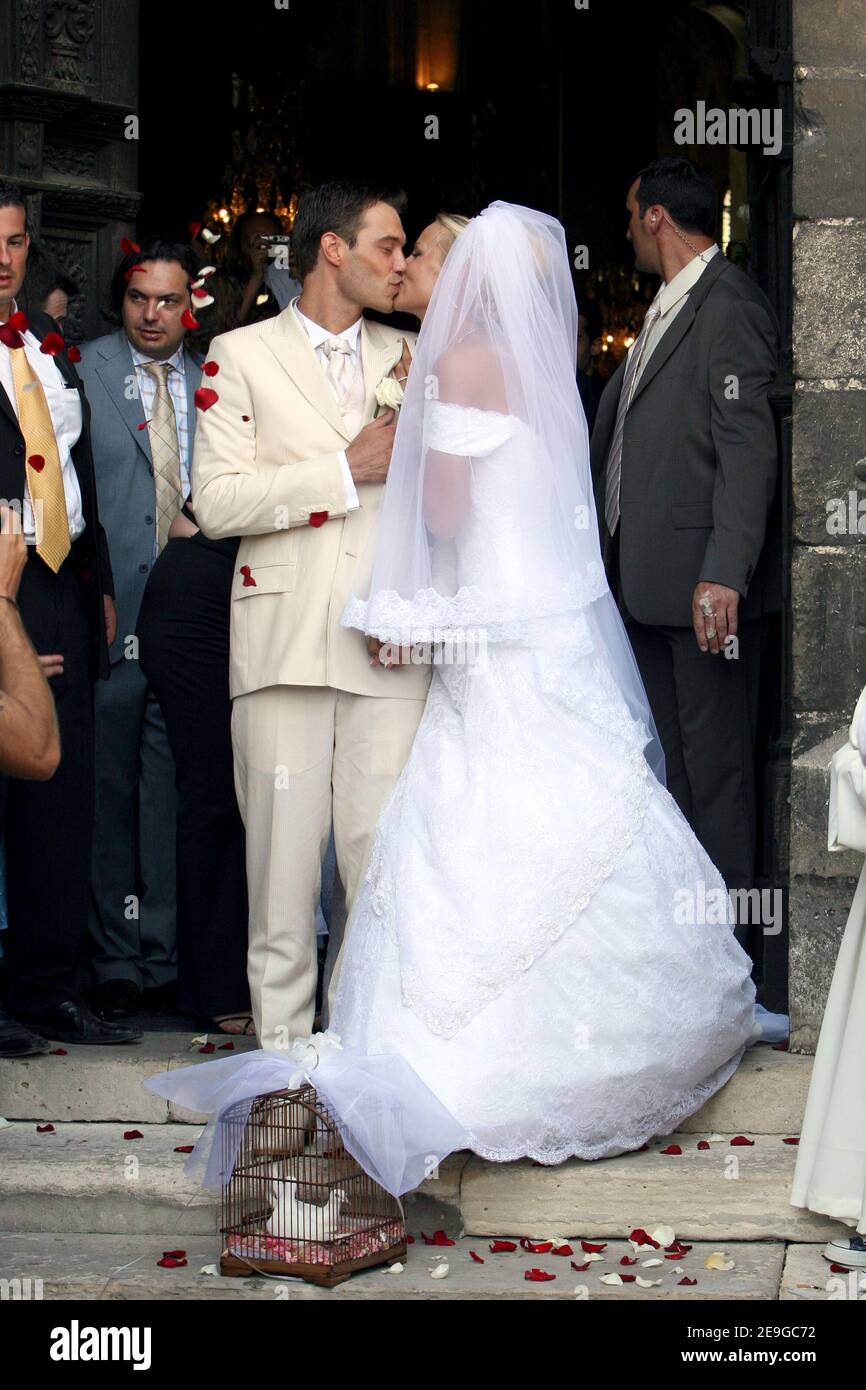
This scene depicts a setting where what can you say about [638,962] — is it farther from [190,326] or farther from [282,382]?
[190,326]

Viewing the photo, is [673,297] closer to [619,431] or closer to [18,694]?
[619,431]

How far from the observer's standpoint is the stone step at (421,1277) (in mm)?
3980

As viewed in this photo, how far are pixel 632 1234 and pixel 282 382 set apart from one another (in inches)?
80.4

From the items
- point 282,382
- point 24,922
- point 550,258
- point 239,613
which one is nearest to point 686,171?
point 550,258

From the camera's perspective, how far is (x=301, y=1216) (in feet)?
13.4

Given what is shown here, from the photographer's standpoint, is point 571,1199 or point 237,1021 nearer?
point 571,1199

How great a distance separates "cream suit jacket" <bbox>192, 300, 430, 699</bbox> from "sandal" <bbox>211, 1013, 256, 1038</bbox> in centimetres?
94

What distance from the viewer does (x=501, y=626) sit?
445 cm

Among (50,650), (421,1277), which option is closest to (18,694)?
(50,650)

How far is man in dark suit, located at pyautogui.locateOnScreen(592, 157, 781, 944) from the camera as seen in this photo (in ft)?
16.3

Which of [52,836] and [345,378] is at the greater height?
[345,378]

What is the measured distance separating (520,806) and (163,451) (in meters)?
1.78

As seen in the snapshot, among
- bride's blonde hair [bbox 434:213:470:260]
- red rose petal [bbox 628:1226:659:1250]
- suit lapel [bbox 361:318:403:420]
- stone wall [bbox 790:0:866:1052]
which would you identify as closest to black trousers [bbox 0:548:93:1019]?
suit lapel [bbox 361:318:403:420]

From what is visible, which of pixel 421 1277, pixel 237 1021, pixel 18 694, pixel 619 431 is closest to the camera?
pixel 18 694
